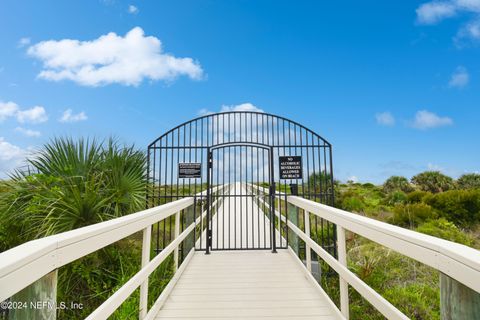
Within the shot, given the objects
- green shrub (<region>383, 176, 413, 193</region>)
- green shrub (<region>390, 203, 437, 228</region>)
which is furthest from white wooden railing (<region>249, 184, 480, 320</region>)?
green shrub (<region>383, 176, 413, 193</region>)

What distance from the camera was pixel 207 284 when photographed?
398 centimetres

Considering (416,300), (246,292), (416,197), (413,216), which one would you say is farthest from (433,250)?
(416,197)

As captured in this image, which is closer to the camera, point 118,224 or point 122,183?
point 118,224

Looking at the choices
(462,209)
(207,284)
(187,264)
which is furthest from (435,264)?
(462,209)

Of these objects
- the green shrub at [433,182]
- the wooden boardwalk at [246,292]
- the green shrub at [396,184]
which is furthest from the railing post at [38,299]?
the green shrub at [433,182]

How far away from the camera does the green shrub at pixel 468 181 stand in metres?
26.2

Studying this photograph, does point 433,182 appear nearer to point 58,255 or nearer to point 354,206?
point 354,206

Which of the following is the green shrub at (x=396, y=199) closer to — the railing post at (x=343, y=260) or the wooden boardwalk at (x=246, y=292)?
the wooden boardwalk at (x=246, y=292)

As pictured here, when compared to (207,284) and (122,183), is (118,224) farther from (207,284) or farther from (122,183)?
(122,183)

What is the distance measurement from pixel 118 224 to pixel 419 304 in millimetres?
4688

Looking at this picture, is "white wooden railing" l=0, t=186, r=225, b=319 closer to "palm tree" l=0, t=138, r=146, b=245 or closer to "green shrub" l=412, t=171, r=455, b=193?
"palm tree" l=0, t=138, r=146, b=245

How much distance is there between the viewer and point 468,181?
2705cm

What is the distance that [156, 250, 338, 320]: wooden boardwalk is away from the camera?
3074 millimetres

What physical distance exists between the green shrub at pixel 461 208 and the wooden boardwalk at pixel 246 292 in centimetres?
1253
